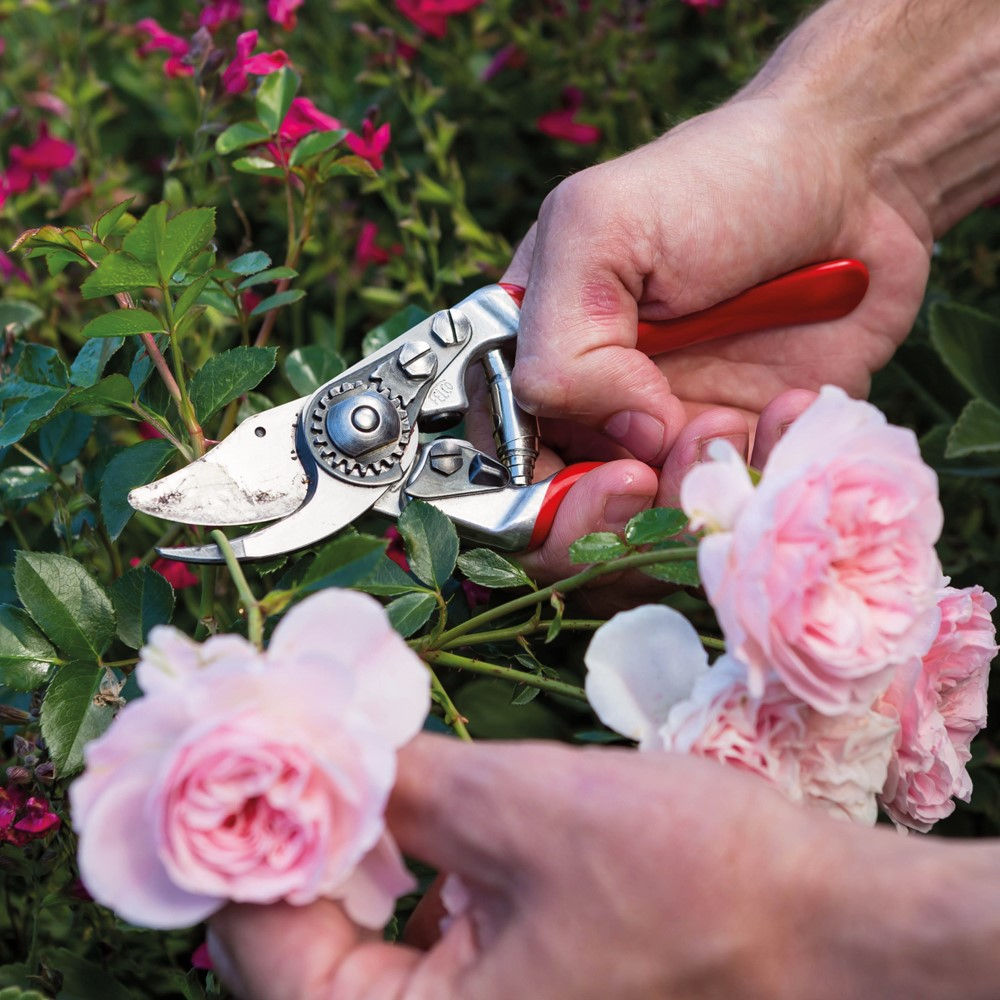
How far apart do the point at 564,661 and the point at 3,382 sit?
33.5 inches

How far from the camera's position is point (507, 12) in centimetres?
223

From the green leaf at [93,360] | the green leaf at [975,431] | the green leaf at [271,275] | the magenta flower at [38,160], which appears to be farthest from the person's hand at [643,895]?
the magenta flower at [38,160]

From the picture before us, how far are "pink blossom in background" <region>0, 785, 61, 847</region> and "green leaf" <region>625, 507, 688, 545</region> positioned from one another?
65 centimetres

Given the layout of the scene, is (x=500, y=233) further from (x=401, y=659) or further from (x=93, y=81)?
(x=401, y=659)

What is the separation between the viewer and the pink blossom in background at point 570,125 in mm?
2135

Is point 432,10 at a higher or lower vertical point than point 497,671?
higher

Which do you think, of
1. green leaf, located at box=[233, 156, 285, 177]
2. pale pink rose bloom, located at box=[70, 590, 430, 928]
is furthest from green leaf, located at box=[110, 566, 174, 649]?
green leaf, located at box=[233, 156, 285, 177]

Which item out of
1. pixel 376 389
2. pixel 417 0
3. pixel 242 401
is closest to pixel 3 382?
pixel 242 401

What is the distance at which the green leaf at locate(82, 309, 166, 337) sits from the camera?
106cm

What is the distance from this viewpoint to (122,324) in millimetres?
1067

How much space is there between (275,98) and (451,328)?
0.39 m

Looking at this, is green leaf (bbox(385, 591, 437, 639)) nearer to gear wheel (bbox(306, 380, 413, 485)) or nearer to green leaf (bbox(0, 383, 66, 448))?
gear wheel (bbox(306, 380, 413, 485))

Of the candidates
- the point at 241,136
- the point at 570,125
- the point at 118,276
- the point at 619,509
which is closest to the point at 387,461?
the point at 619,509

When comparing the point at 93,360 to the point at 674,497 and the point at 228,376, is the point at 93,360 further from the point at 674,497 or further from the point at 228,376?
the point at 674,497
